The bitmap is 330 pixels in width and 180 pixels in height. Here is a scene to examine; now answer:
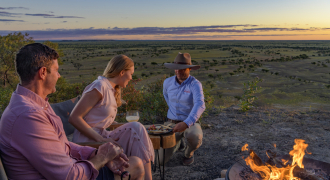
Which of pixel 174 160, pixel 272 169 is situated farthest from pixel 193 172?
pixel 272 169

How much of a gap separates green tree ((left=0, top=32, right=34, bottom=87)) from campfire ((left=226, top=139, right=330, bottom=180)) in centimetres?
1131

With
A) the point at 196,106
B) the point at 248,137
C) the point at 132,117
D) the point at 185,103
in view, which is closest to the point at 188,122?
the point at 196,106

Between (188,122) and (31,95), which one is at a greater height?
(31,95)

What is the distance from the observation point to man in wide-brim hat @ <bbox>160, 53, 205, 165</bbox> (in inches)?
160

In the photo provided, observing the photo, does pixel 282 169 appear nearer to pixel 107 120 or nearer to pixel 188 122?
pixel 188 122

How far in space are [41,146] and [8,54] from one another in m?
12.1

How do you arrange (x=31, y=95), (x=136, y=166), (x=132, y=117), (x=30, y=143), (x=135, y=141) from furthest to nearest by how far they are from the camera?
(x=132, y=117) → (x=135, y=141) → (x=136, y=166) → (x=31, y=95) → (x=30, y=143)

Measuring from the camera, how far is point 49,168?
1602 millimetres

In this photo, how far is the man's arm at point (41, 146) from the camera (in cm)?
151

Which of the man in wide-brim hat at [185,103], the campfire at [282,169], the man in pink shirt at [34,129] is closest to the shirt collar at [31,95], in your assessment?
the man in pink shirt at [34,129]

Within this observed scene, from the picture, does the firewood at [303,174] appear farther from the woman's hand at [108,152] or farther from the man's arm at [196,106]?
the woman's hand at [108,152]

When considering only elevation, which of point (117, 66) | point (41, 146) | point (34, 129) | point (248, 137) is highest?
point (117, 66)

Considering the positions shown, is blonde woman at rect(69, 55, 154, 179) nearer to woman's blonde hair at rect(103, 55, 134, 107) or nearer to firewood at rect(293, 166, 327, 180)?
woman's blonde hair at rect(103, 55, 134, 107)

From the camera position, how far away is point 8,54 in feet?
37.9
